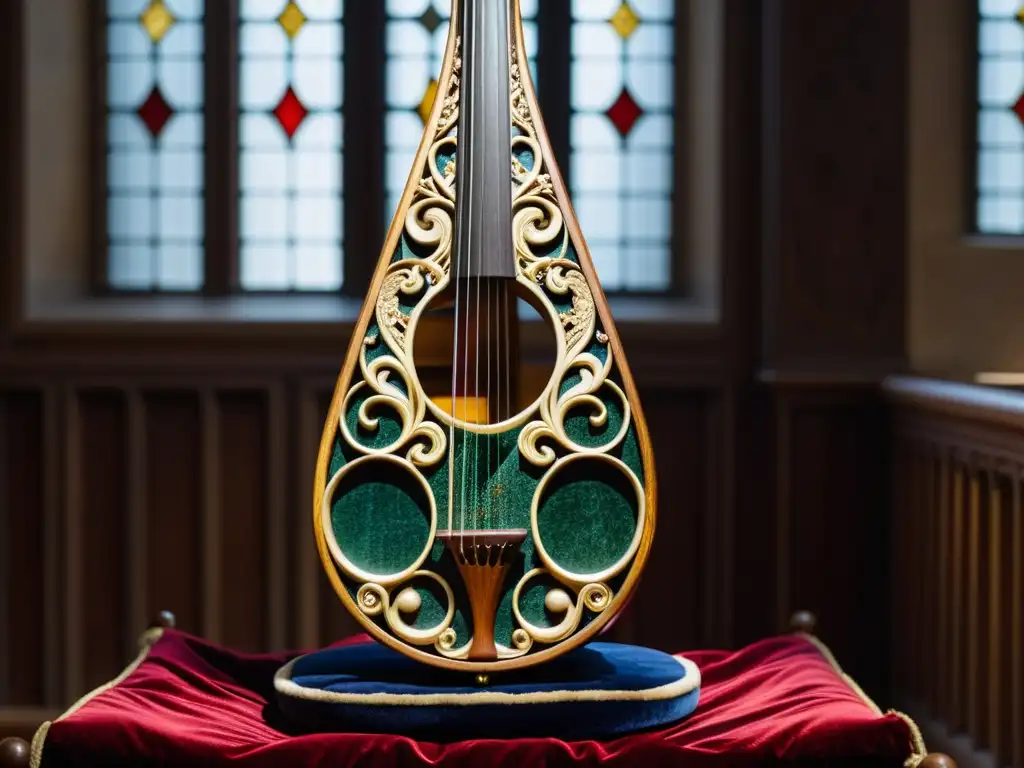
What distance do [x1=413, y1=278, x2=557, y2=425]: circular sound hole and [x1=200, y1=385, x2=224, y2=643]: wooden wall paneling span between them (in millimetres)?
2206

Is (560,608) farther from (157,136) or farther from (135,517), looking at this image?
(157,136)

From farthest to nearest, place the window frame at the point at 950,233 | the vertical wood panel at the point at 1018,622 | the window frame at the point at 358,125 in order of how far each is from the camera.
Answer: the window frame at the point at 358,125 → the window frame at the point at 950,233 → the vertical wood panel at the point at 1018,622

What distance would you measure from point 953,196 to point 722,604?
123cm

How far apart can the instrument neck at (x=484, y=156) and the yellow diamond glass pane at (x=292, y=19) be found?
8.46 feet

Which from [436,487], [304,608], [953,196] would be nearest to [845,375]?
[953,196]

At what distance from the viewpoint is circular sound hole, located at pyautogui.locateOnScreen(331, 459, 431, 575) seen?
1.63 meters

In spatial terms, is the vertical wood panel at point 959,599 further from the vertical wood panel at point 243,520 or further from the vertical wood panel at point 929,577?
the vertical wood panel at point 243,520

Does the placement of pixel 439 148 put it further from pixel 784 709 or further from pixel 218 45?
pixel 218 45

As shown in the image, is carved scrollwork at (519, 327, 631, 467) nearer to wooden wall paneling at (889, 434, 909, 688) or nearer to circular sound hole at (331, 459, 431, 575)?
circular sound hole at (331, 459, 431, 575)

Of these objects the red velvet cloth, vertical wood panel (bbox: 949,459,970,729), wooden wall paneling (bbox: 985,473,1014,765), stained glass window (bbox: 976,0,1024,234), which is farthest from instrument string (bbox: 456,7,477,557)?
stained glass window (bbox: 976,0,1024,234)

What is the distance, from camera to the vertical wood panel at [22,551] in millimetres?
3846

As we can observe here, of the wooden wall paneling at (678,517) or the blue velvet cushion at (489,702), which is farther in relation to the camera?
the wooden wall paneling at (678,517)

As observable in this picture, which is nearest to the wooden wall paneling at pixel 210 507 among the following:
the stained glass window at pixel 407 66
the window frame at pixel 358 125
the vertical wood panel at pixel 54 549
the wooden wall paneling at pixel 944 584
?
the vertical wood panel at pixel 54 549

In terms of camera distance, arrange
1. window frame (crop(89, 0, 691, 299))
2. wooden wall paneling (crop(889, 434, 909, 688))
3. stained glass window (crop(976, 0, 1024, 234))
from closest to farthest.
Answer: wooden wall paneling (crop(889, 434, 909, 688)), stained glass window (crop(976, 0, 1024, 234)), window frame (crop(89, 0, 691, 299))
